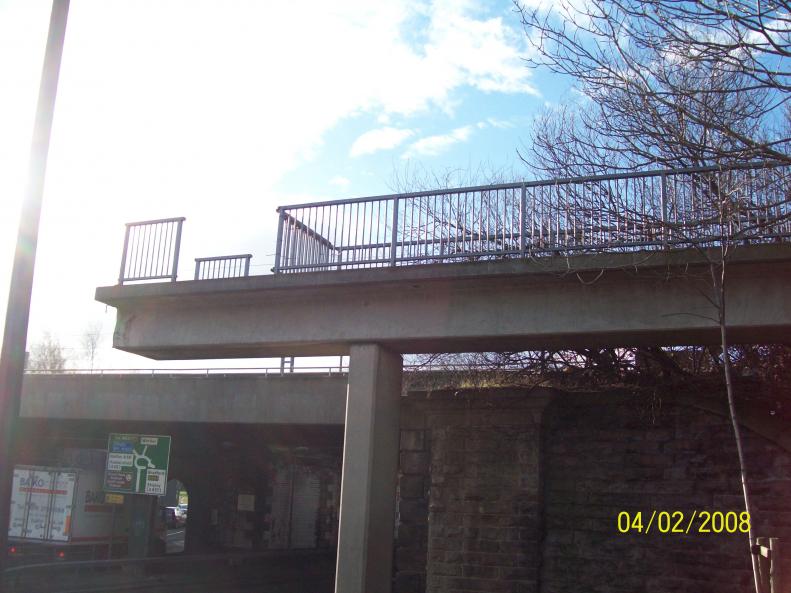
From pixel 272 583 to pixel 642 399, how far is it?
16.9 meters

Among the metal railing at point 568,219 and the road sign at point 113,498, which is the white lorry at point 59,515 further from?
the metal railing at point 568,219

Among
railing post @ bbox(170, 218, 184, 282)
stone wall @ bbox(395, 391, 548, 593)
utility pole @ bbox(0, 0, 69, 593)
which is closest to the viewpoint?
utility pole @ bbox(0, 0, 69, 593)

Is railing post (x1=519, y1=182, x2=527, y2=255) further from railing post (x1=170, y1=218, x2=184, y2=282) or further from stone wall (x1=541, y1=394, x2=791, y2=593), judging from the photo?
railing post (x1=170, y1=218, x2=184, y2=282)

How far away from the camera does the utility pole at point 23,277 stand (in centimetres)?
631

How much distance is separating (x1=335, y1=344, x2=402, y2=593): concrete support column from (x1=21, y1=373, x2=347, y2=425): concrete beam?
427 inches

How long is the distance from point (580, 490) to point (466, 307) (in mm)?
3605

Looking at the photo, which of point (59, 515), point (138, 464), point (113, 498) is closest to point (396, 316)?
point (138, 464)

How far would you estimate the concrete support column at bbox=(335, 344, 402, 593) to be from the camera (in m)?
11.0

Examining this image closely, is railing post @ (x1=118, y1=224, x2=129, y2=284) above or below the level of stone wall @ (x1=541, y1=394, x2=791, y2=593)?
above

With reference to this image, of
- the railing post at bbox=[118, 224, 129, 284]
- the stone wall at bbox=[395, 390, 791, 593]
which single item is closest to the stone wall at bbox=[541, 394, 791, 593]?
the stone wall at bbox=[395, 390, 791, 593]

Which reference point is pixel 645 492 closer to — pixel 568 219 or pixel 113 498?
pixel 568 219

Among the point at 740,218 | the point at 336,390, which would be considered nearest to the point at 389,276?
the point at 740,218

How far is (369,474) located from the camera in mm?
11258

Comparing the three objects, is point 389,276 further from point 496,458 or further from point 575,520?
point 575,520
